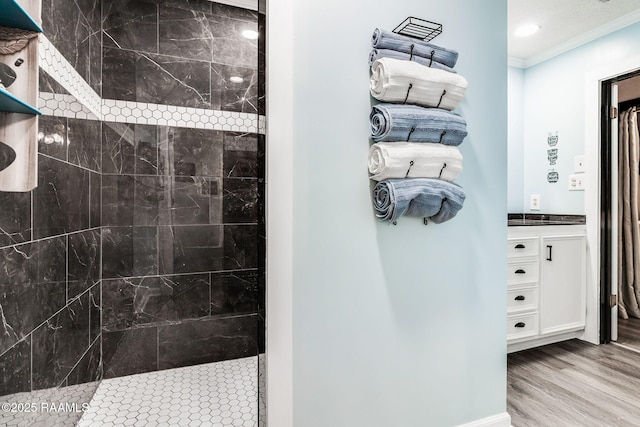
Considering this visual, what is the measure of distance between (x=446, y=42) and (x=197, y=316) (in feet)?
7.07

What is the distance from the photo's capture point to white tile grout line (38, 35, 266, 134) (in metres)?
1.31

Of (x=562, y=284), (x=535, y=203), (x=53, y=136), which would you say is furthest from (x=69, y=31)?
(x=535, y=203)

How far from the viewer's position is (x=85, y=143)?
176cm

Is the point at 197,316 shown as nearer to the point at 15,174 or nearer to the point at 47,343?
the point at 47,343

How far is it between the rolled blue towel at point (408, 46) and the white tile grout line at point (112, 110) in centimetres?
53

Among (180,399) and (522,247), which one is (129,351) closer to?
(180,399)

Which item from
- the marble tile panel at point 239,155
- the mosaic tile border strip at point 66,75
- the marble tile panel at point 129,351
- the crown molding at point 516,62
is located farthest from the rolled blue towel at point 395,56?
the crown molding at point 516,62

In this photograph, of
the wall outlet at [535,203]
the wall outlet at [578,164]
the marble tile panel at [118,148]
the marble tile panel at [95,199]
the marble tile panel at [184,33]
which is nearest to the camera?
the marble tile panel at [95,199]

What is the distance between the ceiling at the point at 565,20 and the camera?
2.36m

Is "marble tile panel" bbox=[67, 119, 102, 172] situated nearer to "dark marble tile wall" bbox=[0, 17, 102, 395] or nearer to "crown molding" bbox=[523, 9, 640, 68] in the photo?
"dark marble tile wall" bbox=[0, 17, 102, 395]

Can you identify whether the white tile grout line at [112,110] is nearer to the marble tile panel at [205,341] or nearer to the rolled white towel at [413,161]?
the rolled white towel at [413,161]

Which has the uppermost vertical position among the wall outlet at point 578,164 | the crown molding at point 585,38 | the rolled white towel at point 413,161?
the crown molding at point 585,38

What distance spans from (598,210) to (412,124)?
2.35 metres

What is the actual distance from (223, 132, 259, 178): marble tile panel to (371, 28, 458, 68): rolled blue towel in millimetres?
1316
